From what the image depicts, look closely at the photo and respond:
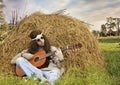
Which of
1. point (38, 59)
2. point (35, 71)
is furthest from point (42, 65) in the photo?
point (35, 71)

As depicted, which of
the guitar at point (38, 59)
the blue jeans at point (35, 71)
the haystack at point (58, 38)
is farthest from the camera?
the haystack at point (58, 38)

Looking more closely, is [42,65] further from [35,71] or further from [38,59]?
[35,71]

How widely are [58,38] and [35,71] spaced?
2.19 m

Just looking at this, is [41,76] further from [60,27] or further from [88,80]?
[60,27]

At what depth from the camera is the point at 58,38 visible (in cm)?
1198

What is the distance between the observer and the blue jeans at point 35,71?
9977 millimetres

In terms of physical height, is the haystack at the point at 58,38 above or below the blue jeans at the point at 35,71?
above

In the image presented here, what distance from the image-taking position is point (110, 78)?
10.2 meters

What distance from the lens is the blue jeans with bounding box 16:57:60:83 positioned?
32.7 feet

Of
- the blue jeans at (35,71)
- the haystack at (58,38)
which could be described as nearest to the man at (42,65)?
the blue jeans at (35,71)

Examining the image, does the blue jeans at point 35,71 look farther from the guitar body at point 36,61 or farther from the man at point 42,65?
the guitar body at point 36,61

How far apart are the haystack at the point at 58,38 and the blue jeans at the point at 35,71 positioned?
1396 mm

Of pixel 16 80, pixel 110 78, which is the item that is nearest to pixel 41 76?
pixel 16 80

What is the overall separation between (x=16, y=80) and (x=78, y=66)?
92.0 inches
